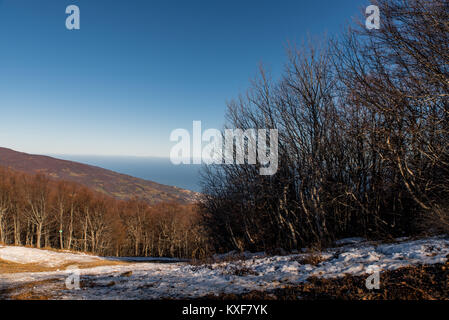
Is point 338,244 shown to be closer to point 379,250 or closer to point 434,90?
point 379,250

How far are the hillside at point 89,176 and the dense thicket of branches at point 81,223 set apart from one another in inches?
2202

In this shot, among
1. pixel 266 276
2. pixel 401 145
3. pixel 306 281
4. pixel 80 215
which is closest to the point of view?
pixel 306 281

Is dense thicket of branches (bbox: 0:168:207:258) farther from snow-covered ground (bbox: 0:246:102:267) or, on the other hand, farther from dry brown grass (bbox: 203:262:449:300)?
dry brown grass (bbox: 203:262:449:300)

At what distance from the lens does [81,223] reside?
130 ft

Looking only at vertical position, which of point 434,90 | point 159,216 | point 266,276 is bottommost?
point 159,216

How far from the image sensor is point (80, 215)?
133 ft

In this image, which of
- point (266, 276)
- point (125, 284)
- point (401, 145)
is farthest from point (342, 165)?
point (125, 284)

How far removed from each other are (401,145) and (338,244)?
5124mm

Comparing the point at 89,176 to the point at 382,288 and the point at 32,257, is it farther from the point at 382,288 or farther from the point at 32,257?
the point at 382,288

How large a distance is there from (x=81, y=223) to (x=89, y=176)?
304 feet

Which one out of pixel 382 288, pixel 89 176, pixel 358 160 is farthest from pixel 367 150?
pixel 89 176

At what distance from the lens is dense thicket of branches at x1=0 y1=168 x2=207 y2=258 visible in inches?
1451

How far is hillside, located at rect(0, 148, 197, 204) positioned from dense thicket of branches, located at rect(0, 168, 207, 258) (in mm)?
55924

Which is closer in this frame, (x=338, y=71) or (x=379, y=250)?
(x=379, y=250)
